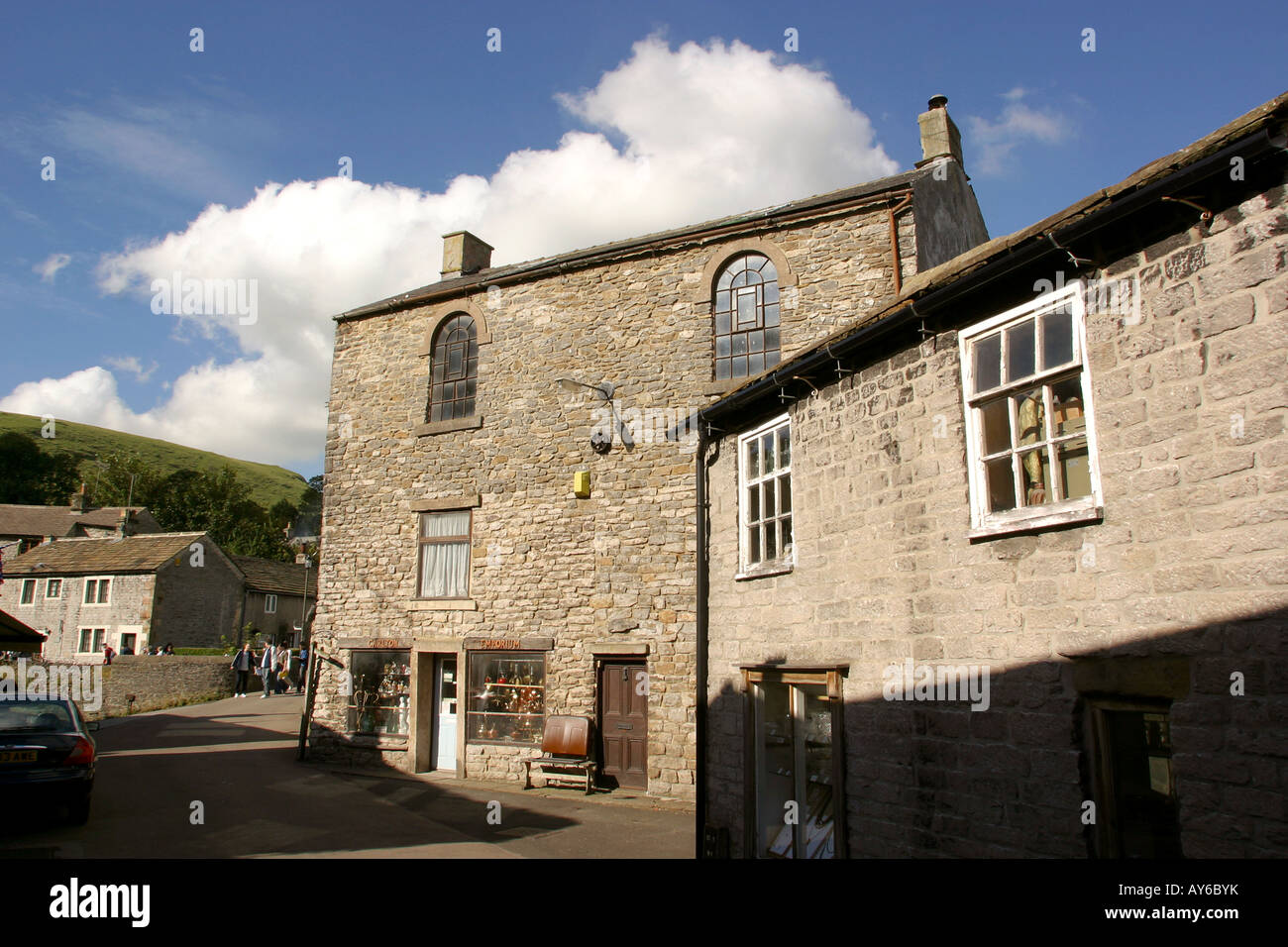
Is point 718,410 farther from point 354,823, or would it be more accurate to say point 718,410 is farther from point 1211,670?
point 354,823

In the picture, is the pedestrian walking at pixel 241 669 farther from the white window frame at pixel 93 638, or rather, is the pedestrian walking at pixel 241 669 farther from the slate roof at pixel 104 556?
the white window frame at pixel 93 638

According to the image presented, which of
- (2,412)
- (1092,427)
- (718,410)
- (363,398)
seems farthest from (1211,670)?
(2,412)

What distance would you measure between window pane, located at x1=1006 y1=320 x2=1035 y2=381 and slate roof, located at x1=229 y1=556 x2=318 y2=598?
133 ft

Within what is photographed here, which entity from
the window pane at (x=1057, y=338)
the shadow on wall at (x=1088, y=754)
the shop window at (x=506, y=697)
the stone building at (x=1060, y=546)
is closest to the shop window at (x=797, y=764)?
the stone building at (x=1060, y=546)

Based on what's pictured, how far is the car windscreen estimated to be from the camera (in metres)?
10.3

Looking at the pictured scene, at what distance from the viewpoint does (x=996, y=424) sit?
5.82m

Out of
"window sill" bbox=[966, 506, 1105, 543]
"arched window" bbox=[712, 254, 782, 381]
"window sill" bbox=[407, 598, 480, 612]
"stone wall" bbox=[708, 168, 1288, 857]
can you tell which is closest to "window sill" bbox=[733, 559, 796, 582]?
"stone wall" bbox=[708, 168, 1288, 857]

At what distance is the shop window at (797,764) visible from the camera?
22.8 feet

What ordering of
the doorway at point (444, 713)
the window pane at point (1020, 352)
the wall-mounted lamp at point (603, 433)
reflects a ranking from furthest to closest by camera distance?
the doorway at point (444, 713), the wall-mounted lamp at point (603, 433), the window pane at point (1020, 352)

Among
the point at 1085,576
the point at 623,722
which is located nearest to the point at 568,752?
the point at 623,722

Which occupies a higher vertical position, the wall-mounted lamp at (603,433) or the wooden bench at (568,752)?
the wall-mounted lamp at (603,433)

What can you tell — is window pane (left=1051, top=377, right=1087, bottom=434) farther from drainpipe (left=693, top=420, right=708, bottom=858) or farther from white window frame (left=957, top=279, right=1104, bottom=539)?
drainpipe (left=693, top=420, right=708, bottom=858)

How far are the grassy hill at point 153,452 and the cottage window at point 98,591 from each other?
74626 mm

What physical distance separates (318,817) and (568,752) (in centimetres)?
400
